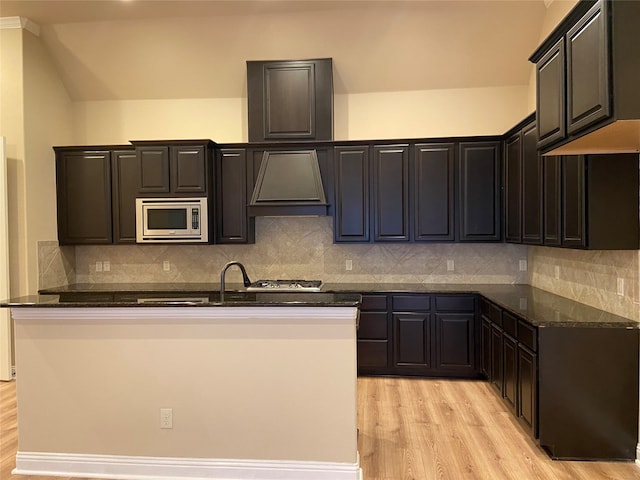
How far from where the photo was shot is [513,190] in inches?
152

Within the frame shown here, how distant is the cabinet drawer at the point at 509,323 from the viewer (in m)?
3.03

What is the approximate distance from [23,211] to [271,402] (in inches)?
142

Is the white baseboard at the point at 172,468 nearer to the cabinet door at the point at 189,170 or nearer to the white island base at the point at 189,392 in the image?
the white island base at the point at 189,392

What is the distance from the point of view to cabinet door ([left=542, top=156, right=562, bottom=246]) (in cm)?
296

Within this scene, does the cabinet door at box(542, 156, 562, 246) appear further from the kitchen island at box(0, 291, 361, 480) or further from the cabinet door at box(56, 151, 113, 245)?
the cabinet door at box(56, 151, 113, 245)

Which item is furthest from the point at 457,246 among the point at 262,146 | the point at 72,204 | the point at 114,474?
the point at 72,204

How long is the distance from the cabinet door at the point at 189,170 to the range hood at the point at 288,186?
60 centimetres

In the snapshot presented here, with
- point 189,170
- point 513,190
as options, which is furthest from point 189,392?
point 513,190

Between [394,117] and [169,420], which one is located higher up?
[394,117]

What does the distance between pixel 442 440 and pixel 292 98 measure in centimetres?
355

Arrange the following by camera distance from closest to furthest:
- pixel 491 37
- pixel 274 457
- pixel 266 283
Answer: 1. pixel 274 457
2. pixel 491 37
3. pixel 266 283

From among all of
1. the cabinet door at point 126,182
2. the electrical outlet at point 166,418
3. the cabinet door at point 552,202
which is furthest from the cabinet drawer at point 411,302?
the cabinet door at point 126,182

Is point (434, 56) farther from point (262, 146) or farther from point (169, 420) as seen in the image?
point (169, 420)

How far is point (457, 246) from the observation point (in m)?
4.62
